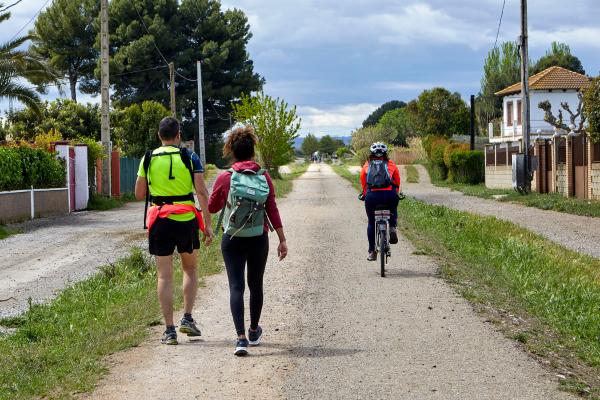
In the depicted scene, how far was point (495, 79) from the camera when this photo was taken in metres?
82.9

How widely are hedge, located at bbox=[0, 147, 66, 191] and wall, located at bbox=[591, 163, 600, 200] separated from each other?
16.2 m

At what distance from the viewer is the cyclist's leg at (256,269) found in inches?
283

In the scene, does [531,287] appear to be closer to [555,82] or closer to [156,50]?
[555,82]

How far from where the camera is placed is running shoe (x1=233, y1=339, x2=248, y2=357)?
22.6 ft

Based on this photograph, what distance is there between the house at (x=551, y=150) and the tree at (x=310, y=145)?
11772 cm

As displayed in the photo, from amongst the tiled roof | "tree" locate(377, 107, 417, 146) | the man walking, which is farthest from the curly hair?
"tree" locate(377, 107, 417, 146)

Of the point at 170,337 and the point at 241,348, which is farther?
the point at 170,337

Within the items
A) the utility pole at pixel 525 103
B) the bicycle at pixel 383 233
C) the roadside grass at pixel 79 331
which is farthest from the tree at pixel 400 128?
the roadside grass at pixel 79 331

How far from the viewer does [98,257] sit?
632 inches

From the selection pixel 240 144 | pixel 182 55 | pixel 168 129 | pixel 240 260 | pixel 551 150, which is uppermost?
pixel 182 55

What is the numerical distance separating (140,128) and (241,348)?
1686 inches

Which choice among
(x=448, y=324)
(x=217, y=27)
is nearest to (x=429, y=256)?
(x=448, y=324)

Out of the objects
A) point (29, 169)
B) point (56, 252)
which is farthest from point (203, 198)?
point (29, 169)

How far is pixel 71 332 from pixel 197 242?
1897 millimetres
